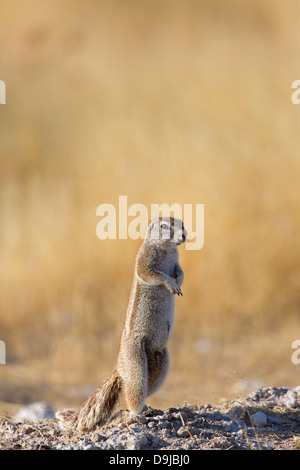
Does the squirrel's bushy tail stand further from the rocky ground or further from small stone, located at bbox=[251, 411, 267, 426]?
small stone, located at bbox=[251, 411, 267, 426]

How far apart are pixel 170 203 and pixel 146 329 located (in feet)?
17.7

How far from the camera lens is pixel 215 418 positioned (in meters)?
4.62

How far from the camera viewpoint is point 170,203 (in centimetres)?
975

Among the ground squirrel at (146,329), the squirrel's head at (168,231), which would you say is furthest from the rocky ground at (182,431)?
the squirrel's head at (168,231)

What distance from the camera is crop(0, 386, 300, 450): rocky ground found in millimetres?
4059

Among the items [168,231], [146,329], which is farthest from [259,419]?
[168,231]

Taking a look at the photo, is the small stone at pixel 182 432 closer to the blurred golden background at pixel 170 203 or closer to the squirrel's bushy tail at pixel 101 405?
the squirrel's bushy tail at pixel 101 405

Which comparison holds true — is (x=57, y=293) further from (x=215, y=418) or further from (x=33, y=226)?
(x=215, y=418)

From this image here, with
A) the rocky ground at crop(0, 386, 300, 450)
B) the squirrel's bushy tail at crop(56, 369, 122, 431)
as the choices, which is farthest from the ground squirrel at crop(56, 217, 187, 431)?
the rocky ground at crop(0, 386, 300, 450)

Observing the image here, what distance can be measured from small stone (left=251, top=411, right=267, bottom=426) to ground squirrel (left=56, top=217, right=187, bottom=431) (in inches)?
25.4

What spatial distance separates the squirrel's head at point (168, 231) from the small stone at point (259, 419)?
1265mm

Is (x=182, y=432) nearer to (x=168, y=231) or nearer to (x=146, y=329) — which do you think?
(x=146, y=329)
